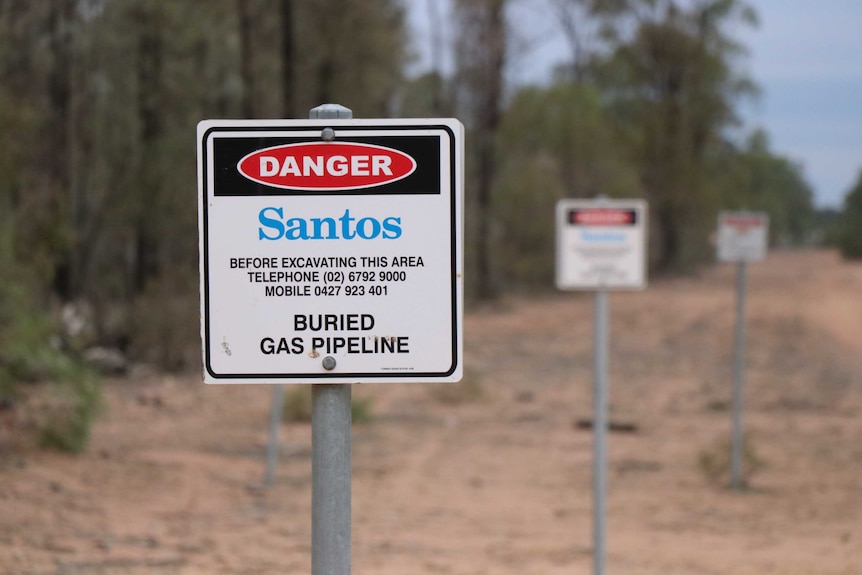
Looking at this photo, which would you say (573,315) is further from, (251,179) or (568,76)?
(251,179)

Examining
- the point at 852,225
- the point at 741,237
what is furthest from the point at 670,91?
the point at 741,237

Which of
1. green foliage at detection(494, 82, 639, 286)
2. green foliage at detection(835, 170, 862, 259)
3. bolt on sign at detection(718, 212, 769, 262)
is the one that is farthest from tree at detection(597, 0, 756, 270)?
bolt on sign at detection(718, 212, 769, 262)

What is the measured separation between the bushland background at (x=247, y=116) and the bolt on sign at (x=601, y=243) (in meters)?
2.58

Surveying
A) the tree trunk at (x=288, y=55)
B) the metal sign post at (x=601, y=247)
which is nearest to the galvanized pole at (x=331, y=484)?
the metal sign post at (x=601, y=247)

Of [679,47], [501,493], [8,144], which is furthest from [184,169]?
[679,47]

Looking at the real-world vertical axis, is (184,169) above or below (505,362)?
above

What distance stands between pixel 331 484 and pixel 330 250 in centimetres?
50

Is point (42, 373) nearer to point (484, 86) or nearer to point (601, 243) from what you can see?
point (601, 243)

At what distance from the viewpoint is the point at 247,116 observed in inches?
890

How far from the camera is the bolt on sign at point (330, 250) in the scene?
261cm

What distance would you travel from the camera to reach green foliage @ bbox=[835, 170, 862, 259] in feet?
244

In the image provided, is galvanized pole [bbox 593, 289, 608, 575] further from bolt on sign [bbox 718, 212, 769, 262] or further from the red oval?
bolt on sign [bbox 718, 212, 769, 262]

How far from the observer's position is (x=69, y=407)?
1026 centimetres

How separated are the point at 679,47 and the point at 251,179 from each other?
49.9m
